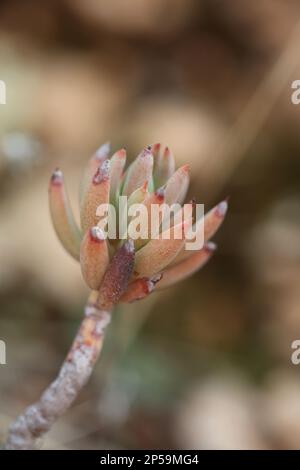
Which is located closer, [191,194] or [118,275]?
[118,275]

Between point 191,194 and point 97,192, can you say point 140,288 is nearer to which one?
point 97,192

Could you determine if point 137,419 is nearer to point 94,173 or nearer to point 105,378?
point 105,378

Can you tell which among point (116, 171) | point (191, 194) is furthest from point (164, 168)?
point (191, 194)

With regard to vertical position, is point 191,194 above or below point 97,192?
above

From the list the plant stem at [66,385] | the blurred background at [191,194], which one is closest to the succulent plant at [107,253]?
the plant stem at [66,385]

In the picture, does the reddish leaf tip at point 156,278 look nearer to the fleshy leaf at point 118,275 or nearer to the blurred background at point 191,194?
the fleshy leaf at point 118,275

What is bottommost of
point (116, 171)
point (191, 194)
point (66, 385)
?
point (66, 385)

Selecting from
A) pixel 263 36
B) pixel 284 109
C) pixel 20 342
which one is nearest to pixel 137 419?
pixel 20 342
